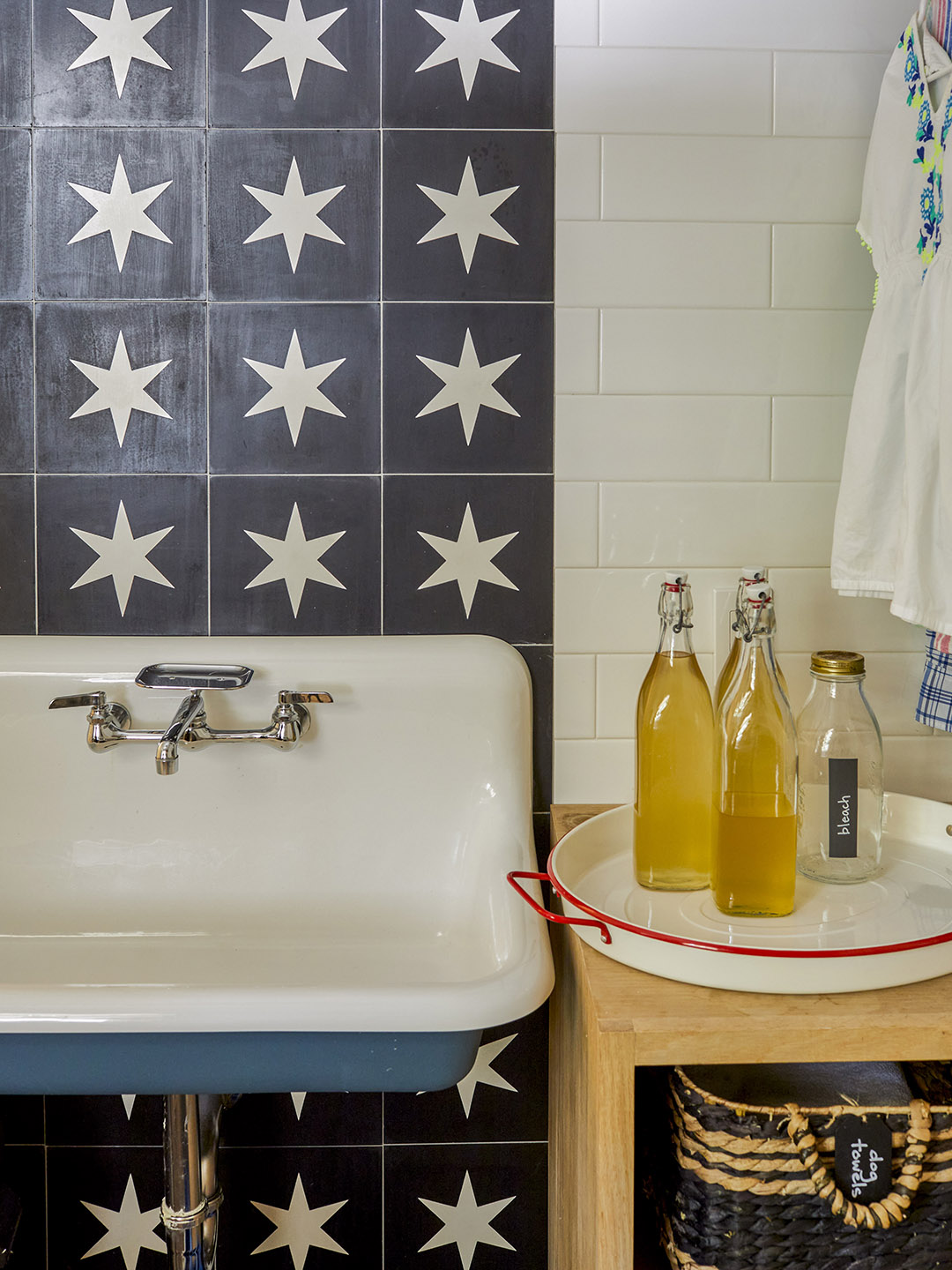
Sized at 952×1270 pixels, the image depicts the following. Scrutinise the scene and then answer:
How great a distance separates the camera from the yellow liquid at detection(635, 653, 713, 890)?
1.02 m

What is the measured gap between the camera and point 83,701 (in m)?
1.18

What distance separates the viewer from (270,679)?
125 cm

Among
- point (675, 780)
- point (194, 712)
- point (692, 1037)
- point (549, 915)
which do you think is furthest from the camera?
point (194, 712)

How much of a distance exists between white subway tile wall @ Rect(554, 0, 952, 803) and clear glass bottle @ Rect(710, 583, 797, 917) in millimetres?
323

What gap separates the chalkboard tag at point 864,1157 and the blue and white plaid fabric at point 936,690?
544 millimetres

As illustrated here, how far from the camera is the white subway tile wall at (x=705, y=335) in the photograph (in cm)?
122

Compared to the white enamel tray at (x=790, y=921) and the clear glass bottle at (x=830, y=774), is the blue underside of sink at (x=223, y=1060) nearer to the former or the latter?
the white enamel tray at (x=790, y=921)

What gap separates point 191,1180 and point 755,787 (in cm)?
75

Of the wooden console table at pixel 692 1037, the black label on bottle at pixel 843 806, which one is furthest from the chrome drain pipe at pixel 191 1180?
the black label on bottle at pixel 843 806

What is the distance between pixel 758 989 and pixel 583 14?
111 cm

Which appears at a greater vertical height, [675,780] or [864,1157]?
[675,780]

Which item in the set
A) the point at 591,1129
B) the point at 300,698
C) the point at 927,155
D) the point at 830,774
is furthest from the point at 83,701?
the point at 927,155

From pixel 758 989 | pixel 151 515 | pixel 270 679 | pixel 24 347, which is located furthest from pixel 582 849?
pixel 24 347

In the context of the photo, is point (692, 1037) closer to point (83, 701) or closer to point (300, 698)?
point (300, 698)
